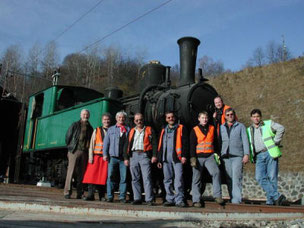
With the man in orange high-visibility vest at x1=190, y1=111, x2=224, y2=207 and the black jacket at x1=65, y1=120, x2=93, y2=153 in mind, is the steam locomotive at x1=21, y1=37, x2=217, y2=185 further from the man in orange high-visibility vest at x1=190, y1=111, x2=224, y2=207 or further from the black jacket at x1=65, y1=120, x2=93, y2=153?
the black jacket at x1=65, y1=120, x2=93, y2=153

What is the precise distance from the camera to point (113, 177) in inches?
226

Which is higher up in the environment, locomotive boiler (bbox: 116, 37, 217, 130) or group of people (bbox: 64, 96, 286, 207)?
locomotive boiler (bbox: 116, 37, 217, 130)

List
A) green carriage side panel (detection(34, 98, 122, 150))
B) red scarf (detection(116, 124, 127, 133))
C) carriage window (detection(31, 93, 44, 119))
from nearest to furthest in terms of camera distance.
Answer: red scarf (detection(116, 124, 127, 133))
green carriage side panel (detection(34, 98, 122, 150))
carriage window (detection(31, 93, 44, 119))

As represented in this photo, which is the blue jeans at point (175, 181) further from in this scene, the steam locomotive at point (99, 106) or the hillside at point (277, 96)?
the hillside at point (277, 96)

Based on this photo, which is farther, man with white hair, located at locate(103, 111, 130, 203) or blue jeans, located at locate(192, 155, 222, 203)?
man with white hair, located at locate(103, 111, 130, 203)

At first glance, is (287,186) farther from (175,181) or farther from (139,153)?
(139,153)

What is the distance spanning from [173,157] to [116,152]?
3.48 ft

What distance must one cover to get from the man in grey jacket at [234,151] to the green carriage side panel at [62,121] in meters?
3.49

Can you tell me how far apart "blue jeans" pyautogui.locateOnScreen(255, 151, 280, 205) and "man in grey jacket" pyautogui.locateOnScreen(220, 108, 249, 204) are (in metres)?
0.49

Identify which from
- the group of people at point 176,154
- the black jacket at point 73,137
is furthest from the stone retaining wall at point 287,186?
the black jacket at point 73,137

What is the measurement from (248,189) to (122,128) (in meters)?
9.50

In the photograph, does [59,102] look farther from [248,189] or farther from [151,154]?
[248,189]

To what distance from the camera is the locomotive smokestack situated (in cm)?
739

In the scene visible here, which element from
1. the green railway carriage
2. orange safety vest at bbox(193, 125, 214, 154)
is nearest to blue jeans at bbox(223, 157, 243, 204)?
orange safety vest at bbox(193, 125, 214, 154)
